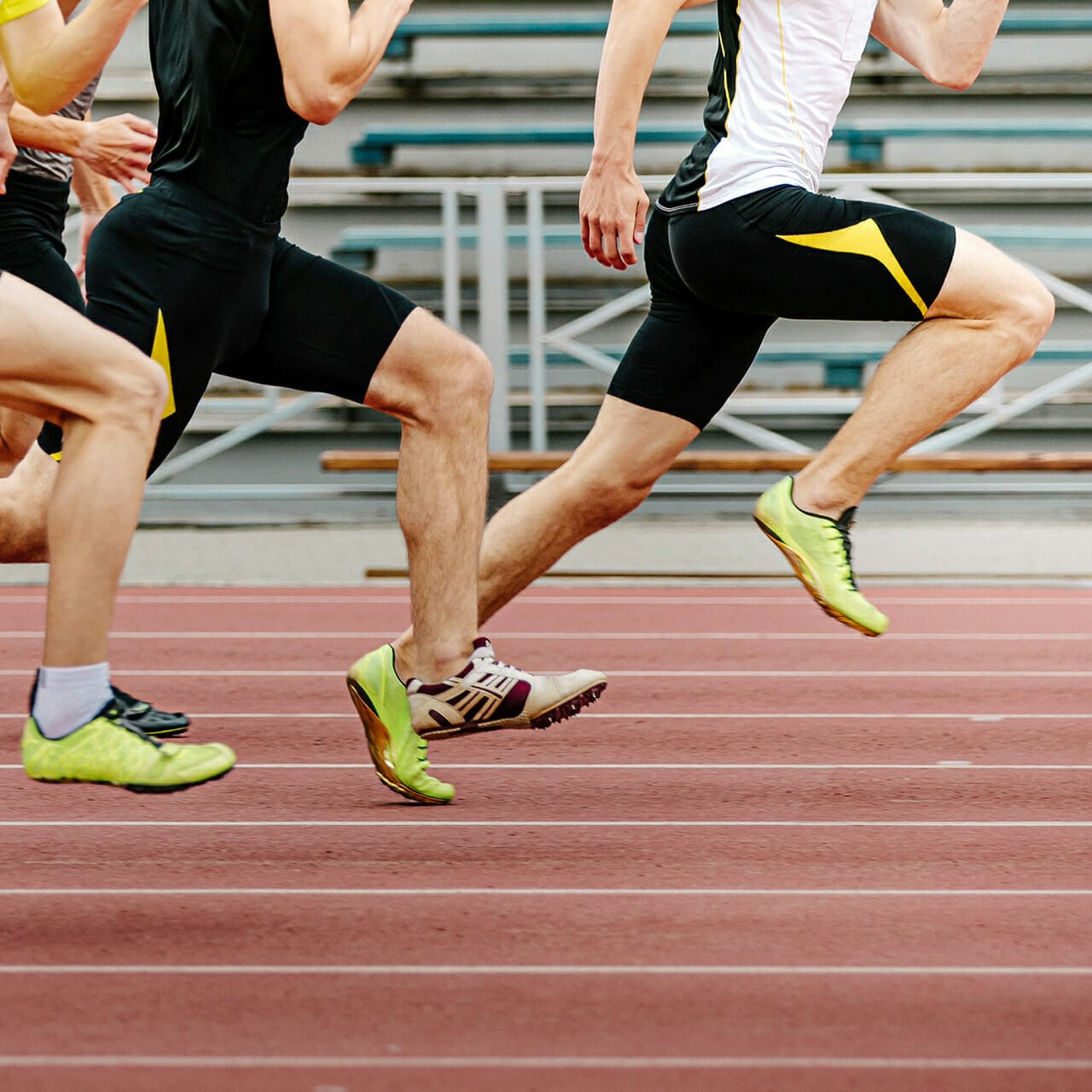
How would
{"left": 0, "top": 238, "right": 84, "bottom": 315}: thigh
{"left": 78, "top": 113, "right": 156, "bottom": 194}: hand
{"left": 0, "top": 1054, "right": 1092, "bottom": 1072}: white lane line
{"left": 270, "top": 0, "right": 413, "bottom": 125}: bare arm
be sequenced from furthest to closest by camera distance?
1. {"left": 0, "top": 238, "right": 84, "bottom": 315}: thigh
2. {"left": 78, "top": 113, "right": 156, "bottom": 194}: hand
3. {"left": 270, "top": 0, "right": 413, "bottom": 125}: bare arm
4. {"left": 0, "top": 1054, "right": 1092, "bottom": 1072}: white lane line

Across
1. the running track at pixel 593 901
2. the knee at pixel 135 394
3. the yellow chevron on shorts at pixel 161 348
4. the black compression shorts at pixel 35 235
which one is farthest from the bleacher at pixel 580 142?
the knee at pixel 135 394

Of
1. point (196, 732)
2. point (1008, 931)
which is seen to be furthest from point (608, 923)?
point (196, 732)

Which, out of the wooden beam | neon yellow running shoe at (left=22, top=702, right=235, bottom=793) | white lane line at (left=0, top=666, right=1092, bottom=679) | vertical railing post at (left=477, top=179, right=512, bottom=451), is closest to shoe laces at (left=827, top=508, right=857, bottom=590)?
neon yellow running shoe at (left=22, top=702, right=235, bottom=793)

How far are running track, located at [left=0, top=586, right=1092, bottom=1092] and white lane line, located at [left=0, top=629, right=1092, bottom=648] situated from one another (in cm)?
81

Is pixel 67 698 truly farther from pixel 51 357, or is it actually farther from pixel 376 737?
pixel 376 737

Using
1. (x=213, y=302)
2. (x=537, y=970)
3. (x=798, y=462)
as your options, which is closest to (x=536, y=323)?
(x=798, y=462)

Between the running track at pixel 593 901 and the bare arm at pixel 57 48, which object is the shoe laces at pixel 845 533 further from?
the bare arm at pixel 57 48

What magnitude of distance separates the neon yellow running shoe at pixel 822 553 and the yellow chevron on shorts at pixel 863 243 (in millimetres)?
451

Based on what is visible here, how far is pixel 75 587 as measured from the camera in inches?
114

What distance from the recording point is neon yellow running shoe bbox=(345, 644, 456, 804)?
146 inches

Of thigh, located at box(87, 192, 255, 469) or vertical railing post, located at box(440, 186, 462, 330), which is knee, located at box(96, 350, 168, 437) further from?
vertical railing post, located at box(440, 186, 462, 330)

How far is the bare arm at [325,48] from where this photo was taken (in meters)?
3.10

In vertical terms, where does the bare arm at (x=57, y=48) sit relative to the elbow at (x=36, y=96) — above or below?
above

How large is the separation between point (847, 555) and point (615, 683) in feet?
6.02
